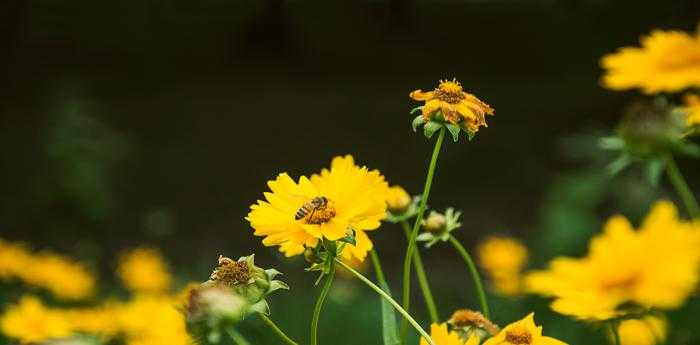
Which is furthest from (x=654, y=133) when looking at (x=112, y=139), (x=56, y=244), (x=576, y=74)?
(x=576, y=74)

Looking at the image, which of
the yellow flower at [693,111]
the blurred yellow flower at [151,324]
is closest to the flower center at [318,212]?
the yellow flower at [693,111]

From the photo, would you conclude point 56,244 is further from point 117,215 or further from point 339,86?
point 339,86

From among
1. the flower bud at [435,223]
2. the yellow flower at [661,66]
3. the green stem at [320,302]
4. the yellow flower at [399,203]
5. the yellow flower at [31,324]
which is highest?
the yellow flower at [31,324]

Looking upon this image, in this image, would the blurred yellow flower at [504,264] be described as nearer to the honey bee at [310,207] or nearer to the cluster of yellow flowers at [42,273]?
the cluster of yellow flowers at [42,273]

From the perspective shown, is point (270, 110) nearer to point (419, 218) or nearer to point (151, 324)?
point (151, 324)

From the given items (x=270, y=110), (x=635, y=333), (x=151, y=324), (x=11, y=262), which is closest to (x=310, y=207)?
(x=635, y=333)
